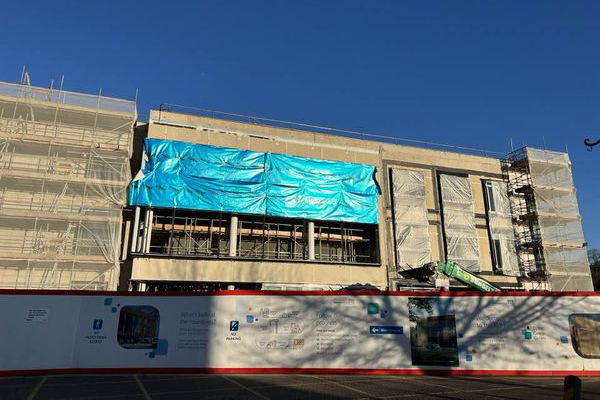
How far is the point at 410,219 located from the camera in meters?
32.6

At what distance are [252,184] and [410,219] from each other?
41.8 feet

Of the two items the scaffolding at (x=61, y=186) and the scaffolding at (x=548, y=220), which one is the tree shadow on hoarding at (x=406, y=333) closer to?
the scaffolding at (x=61, y=186)

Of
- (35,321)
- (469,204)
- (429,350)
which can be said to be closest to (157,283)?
(35,321)

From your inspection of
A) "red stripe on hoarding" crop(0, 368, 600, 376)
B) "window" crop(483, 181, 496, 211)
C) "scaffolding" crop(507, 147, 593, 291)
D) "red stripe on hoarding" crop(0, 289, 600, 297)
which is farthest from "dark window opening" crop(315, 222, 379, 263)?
A: "red stripe on hoarding" crop(0, 368, 600, 376)

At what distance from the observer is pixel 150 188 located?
26219mm

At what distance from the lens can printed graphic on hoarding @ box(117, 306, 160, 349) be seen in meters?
12.2

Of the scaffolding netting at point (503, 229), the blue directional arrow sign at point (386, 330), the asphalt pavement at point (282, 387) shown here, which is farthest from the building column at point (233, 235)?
the scaffolding netting at point (503, 229)

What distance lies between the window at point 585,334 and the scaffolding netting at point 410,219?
58.2 ft

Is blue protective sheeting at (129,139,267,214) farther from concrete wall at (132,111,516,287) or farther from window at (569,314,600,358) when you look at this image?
window at (569,314,600,358)

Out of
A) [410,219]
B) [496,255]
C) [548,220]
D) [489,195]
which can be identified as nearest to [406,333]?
[410,219]

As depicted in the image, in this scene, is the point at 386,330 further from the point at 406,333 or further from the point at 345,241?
the point at 345,241

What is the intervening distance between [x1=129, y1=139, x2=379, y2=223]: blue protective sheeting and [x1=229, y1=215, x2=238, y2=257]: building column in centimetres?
81

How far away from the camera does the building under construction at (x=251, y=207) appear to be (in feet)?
76.3

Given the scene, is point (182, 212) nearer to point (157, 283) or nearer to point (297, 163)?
point (157, 283)
